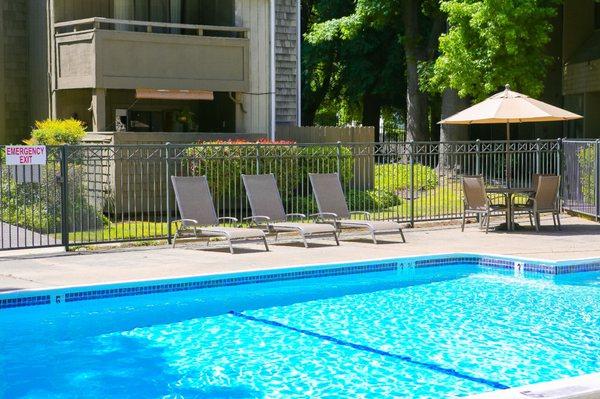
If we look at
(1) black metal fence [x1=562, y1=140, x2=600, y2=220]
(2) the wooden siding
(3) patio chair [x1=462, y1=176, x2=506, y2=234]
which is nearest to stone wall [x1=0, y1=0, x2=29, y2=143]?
(3) patio chair [x1=462, y1=176, x2=506, y2=234]

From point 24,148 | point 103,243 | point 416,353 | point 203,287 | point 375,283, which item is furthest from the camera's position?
point 103,243

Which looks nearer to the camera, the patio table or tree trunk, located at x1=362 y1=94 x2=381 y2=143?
the patio table

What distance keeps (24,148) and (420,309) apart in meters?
6.79

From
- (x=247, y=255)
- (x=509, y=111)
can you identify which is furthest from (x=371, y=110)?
(x=247, y=255)

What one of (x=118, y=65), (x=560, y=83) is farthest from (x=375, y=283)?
(x=560, y=83)

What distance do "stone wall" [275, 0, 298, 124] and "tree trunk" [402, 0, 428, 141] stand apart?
6.61 meters

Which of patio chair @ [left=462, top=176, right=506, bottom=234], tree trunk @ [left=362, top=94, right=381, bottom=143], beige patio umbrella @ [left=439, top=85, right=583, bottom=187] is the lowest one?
patio chair @ [left=462, top=176, right=506, bottom=234]

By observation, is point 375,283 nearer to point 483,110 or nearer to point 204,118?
point 483,110

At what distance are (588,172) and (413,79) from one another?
12.5m

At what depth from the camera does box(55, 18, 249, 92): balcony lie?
20.7m

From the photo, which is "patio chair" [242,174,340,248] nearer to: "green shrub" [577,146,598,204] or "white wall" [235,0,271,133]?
"green shrub" [577,146,598,204]

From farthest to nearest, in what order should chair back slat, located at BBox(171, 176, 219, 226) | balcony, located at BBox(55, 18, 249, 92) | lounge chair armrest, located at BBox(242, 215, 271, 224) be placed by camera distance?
balcony, located at BBox(55, 18, 249, 92) < lounge chair armrest, located at BBox(242, 215, 271, 224) < chair back slat, located at BBox(171, 176, 219, 226)

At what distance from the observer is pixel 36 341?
9.77 m

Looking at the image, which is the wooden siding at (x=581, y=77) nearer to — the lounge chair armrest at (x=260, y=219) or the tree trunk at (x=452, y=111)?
the tree trunk at (x=452, y=111)
